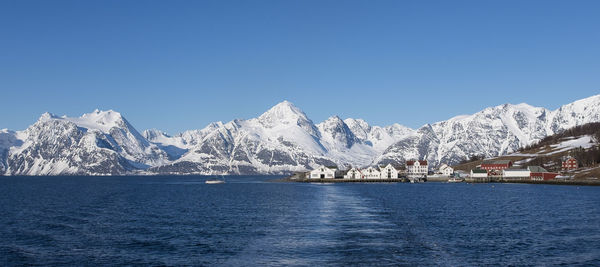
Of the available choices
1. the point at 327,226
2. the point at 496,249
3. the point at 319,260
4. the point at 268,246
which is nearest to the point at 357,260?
the point at 319,260

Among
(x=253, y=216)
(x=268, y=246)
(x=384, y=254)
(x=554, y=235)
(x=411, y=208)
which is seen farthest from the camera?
(x=411, y=208)

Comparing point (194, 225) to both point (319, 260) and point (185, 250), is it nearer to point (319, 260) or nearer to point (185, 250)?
point (185, 250)

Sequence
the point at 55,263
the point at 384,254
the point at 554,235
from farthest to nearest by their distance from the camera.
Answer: the point at 554,235 < the point at 384,254 < the point at 55,263

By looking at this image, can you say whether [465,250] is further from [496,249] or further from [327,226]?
[327,226]

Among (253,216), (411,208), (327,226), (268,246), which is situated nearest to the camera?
(268,246)

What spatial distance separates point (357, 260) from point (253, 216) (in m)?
39.4

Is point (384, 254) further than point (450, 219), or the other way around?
point (450, 219)

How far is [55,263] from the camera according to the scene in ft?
152

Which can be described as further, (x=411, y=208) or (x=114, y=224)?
(x=411, y=208)

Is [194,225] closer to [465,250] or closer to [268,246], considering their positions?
[268,246]

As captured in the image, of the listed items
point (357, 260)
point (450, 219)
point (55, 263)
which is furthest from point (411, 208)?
point (55, 263)

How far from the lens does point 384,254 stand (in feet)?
163

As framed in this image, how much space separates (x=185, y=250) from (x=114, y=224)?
26.0 m

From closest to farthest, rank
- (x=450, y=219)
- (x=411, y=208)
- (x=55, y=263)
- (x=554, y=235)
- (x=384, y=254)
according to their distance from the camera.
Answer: (x=55, y=263) < (x=384, y=254) < (x=554, y=235) < (x=450, y=219) < (x=411, y=208)
